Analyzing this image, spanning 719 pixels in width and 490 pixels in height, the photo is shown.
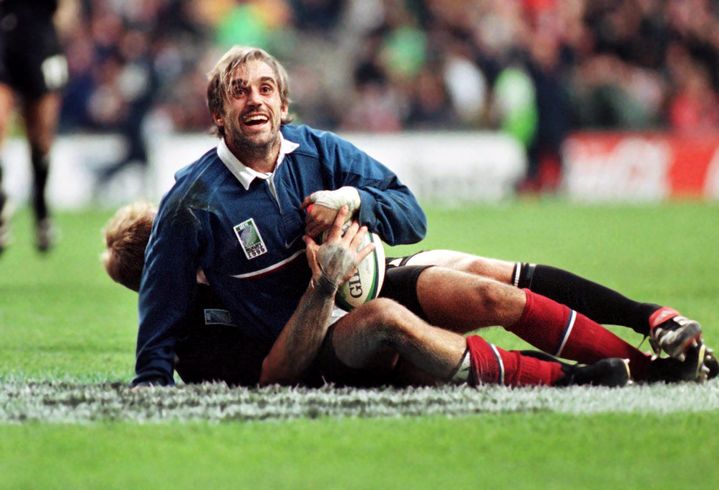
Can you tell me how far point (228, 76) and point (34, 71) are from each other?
6.00m

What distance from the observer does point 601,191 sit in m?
21.1

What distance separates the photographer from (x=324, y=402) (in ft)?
15.8

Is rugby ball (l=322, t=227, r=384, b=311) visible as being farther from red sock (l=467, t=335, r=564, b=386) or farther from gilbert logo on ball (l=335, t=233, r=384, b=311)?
red sock (l=467, t=335, r=564, b=386)

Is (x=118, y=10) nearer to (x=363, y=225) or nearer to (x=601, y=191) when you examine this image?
(x=601, y=191)

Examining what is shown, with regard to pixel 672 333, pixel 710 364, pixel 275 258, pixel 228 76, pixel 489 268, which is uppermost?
pixel 228 76

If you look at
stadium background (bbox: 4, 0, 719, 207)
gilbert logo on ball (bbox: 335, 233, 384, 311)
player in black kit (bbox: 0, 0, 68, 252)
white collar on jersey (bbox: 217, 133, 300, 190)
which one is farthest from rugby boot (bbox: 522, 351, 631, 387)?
stadium background (bbox: 4, 0, 719, 207)

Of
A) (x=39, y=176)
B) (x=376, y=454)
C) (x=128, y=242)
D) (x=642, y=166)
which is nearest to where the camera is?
(x=376, y=454)

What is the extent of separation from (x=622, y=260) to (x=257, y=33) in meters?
10.3

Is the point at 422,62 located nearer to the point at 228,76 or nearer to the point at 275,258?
the point at 228,76

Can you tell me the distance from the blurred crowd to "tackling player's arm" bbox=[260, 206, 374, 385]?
47.4 ft

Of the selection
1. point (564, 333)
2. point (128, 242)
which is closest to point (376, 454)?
point (564, 333)

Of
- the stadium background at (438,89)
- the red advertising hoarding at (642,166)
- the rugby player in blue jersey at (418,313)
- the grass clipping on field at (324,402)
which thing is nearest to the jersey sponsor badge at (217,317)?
the rugby player in blue jersey at (418,313)

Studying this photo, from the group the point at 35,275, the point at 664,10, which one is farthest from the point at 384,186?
the point at 664,10

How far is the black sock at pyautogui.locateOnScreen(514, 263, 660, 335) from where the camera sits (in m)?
5.24
